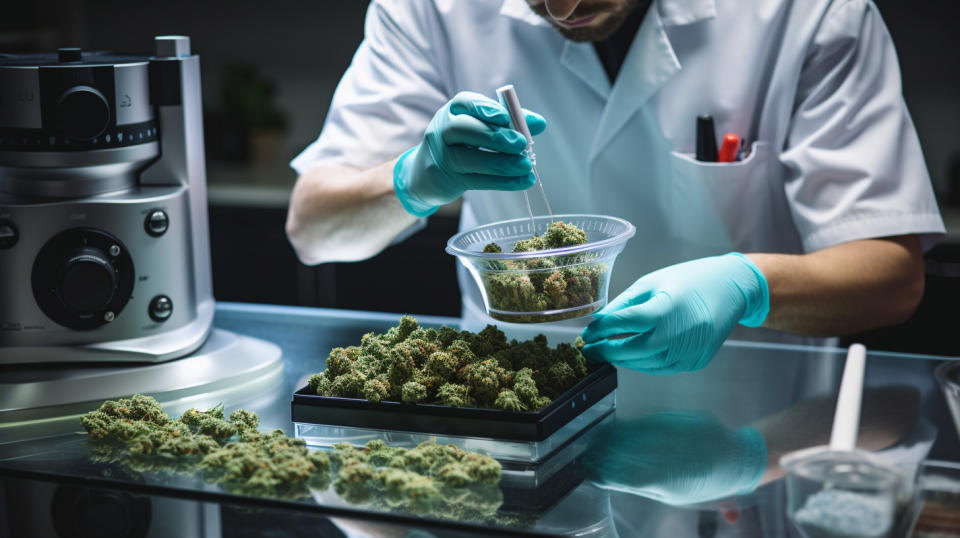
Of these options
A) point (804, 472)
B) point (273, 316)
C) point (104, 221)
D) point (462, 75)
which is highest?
point (462, 75)

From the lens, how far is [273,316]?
1612mm

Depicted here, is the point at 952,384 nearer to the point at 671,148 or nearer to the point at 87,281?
the point at 671,148

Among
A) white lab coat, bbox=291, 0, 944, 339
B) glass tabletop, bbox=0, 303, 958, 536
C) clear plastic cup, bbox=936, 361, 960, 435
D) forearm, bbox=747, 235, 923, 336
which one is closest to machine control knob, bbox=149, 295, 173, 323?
glass tabletop, bbox=0, 303, 958, 536

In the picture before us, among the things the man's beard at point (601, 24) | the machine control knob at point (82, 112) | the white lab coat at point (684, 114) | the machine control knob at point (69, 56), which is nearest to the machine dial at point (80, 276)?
the machine control knob at point (82, 112)

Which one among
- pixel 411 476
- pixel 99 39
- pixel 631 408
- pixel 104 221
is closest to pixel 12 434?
pixel 104 221

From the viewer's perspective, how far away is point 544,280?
1120 millimetres

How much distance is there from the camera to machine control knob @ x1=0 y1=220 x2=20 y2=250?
118 cm

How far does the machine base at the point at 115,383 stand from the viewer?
1153 millimetres

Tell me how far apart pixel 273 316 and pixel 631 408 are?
694 millimetres

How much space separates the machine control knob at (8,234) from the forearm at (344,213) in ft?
1.84

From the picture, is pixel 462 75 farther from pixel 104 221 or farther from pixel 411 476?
pixel 411 476

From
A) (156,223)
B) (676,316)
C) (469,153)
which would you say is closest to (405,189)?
(469,153)

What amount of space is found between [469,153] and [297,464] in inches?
19.3

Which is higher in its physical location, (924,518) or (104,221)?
(104,221)
